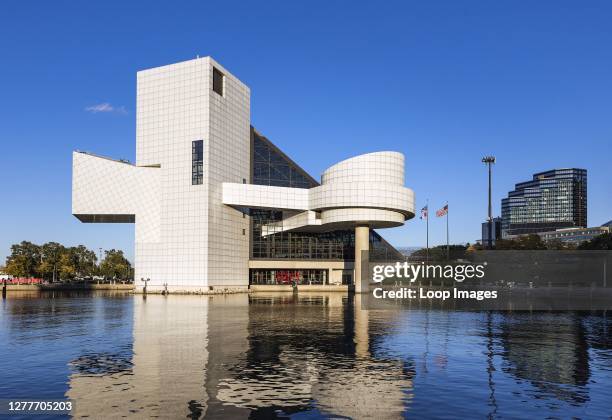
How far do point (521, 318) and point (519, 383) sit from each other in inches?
1353

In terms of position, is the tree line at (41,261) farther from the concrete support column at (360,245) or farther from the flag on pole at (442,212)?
the flag on pole at (442,212)

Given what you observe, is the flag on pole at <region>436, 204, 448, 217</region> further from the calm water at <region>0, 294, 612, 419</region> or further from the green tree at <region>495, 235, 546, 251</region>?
the green tree at <region>495, 235, 546, 251</region>

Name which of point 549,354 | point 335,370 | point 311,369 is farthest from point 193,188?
point 335,370

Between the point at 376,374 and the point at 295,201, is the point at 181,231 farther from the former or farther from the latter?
the point at 376,374

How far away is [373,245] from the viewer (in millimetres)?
142750

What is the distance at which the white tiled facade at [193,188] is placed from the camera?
4193 inches

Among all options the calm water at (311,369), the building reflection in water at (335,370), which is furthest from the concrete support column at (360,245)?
the building reflection in water at (335,370)

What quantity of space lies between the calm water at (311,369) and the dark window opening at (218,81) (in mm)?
72218

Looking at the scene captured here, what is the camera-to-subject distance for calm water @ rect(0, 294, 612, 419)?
19.6 meters

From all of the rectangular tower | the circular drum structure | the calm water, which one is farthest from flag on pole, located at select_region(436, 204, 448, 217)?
the calm water

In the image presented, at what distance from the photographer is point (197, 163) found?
107 m

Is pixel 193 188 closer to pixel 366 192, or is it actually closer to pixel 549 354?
pixel 366 192
